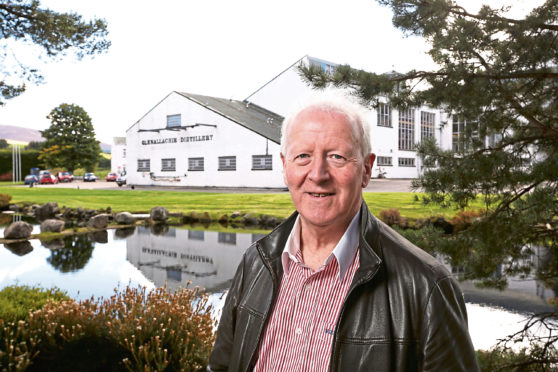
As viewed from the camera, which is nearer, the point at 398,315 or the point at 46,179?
the point at 398,315

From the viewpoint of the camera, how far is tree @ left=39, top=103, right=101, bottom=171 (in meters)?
56.0

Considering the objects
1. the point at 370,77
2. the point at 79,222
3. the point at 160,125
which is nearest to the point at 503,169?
the point at 370,77

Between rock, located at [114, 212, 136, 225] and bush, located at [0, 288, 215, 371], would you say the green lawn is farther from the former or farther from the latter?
bush, located at [0, 288, 215, 371]

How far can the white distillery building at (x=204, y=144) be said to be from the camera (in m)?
33.5

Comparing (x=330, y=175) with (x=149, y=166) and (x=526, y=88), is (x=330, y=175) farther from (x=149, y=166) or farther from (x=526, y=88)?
(x=149, y=166)

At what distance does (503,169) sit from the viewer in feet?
15.5

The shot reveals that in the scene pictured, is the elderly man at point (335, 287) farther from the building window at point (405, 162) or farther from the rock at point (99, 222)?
the building window at point (405, 162)

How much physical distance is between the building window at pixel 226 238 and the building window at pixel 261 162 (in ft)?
54.4

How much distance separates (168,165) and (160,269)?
29.7 m

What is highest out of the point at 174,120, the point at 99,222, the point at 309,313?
the point at 174,120

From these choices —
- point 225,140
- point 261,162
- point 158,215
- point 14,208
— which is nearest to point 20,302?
point 158,215

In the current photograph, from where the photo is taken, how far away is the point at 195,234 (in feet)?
53.7

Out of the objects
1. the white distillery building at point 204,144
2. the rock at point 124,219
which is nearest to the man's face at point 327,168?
the rock at point 124,219

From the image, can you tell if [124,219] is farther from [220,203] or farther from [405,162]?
[405,162]
